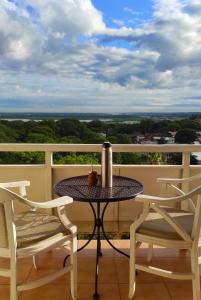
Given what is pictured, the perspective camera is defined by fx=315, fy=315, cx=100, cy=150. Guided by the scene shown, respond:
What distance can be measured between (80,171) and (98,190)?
0.78m

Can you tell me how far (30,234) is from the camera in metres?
2.04

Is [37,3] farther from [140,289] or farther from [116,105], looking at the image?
[140,289]

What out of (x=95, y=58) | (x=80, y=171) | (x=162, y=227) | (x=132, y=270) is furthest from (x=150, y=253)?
(x=95, y=58)

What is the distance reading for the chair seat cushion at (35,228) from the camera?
1.97 meters

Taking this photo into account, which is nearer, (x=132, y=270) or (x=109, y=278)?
(x=132, y=270)

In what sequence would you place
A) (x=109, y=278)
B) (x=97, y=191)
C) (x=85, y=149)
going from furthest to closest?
(x=85, y=149) < (x=109, y=278) < (x=97, y=191)

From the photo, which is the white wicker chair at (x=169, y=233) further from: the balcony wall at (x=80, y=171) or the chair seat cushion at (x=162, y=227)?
the balcony wall at (x=80, y=171)

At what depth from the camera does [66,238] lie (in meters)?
2.12

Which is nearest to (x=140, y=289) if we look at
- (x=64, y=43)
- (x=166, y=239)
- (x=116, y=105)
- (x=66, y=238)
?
(x=166, y=239)

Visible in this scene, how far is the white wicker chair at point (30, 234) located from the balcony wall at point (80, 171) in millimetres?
697

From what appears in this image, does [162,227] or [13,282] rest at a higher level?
[162,227]

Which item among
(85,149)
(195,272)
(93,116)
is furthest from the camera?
(93,116)

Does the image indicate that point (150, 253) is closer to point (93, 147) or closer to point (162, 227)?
point (162, 227)

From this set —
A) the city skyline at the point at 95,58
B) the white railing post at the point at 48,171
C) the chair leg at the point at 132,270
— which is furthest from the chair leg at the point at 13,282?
the city skyline at the point at 95,58
